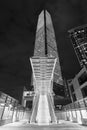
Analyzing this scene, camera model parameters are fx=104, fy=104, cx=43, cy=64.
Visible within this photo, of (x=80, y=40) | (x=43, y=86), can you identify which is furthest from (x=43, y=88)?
(x=80, y=40)

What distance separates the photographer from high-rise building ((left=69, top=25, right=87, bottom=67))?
65125 mm

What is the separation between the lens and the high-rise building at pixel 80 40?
65125 millimetres

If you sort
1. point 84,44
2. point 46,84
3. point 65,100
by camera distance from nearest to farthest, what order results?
point 46,84 → point 65,100 → point 84,44

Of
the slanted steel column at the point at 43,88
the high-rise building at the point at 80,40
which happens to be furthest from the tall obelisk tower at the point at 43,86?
the high-rise building at the point at 80,40

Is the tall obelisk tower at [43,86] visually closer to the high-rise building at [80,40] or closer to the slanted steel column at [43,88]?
the slanted steel column at [43,88]

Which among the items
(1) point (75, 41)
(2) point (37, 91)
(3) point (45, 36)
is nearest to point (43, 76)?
(2) point (37, 91)

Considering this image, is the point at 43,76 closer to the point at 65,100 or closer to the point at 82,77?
the point at 82,77

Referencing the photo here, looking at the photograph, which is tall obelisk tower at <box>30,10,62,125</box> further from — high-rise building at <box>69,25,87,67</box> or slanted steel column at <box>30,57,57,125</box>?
high-rise building at <box>69,25,87,67</box>

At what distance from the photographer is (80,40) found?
2842 inches

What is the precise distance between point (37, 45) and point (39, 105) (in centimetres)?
7623

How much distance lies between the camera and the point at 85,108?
15.5 meters

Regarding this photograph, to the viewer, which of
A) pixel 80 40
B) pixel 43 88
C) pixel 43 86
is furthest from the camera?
pixel 80 40

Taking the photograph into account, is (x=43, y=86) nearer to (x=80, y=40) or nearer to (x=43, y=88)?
(x=43, y=88)

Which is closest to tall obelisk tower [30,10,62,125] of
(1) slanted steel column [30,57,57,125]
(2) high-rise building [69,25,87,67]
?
(1) slanted steel column [30,57,57,125]
